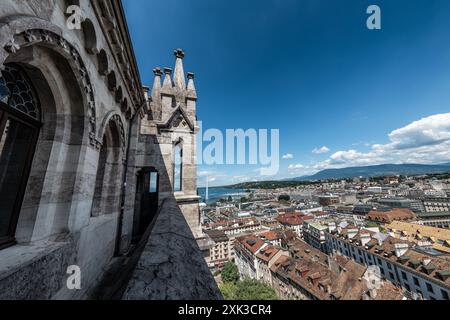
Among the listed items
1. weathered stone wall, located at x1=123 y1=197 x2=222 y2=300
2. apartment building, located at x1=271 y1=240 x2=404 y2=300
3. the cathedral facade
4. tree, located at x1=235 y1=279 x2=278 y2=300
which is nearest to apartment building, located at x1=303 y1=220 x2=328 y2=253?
apartment building, located at x1=271 y1=240 x2=404 y2=300

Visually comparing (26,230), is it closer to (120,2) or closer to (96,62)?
(96,62)

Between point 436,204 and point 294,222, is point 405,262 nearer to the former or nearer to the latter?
point 294,222

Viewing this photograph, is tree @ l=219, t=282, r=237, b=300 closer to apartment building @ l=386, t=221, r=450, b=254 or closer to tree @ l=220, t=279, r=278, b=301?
tree @ l=220, t=279, r=278, b=301

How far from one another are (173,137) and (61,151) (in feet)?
14.5

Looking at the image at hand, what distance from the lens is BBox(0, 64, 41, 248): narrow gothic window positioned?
2562mm

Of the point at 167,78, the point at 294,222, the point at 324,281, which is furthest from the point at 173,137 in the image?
the point at 294,222

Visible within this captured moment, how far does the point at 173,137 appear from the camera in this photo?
24.5ft

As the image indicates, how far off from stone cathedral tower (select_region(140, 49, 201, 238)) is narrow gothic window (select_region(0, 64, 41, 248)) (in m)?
4.13

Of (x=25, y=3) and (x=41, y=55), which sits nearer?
(x=25, y=3)

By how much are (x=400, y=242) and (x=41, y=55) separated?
1829 inches

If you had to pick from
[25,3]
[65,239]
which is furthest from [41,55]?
[65,239]

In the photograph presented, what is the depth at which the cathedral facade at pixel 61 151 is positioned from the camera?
6.81ft

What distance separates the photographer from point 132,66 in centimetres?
565

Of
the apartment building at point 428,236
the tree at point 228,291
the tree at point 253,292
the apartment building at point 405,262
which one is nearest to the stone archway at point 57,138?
the tree at point 253,292
